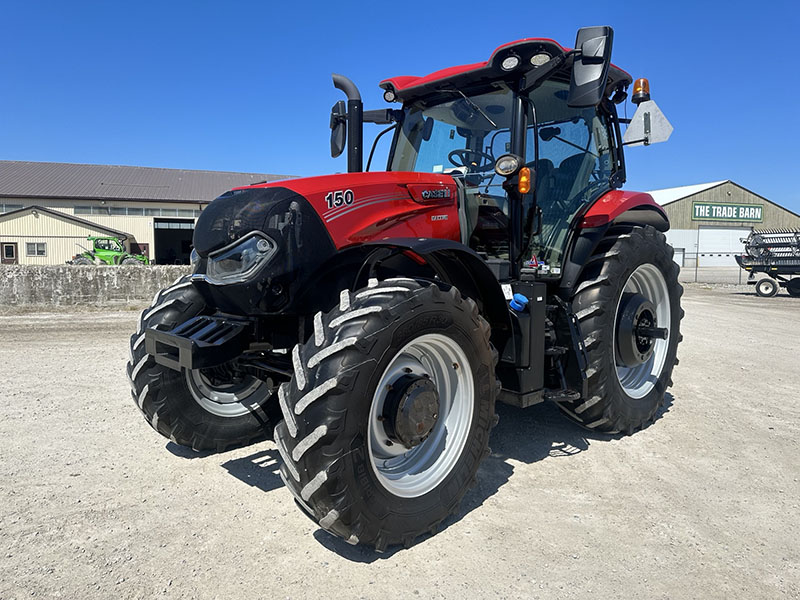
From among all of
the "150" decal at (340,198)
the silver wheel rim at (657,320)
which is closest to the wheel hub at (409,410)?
the "150" decal at (340,198)

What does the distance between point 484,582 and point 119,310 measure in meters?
12.5

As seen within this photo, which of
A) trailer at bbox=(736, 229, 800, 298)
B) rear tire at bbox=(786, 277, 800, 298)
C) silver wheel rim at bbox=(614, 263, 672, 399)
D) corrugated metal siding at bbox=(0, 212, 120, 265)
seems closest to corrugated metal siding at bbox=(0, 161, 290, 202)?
corrugated metal siding at bbox=(0, 212, 120, 265)

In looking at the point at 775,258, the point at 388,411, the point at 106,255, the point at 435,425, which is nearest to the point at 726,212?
the point at 775,258

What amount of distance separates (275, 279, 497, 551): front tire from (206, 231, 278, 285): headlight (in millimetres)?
502

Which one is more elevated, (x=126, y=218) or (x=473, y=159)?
(x=126, y=218)

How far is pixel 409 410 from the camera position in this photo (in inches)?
110

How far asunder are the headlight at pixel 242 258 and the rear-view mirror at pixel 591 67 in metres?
1.97

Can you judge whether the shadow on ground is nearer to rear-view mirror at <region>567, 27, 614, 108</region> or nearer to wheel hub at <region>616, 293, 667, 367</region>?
wheel hub at <region>616, 293, 667, 367</region>

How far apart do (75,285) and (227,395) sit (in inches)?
433

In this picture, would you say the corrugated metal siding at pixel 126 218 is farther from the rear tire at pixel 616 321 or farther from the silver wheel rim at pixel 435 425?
the silver wheel rim at pixel 435 425

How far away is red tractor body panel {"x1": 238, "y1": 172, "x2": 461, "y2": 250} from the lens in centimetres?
304

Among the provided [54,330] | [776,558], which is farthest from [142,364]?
[54,330]

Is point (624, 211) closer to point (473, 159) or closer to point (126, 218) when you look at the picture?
point (473, 159)

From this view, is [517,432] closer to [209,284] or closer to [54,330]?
[209,284]
